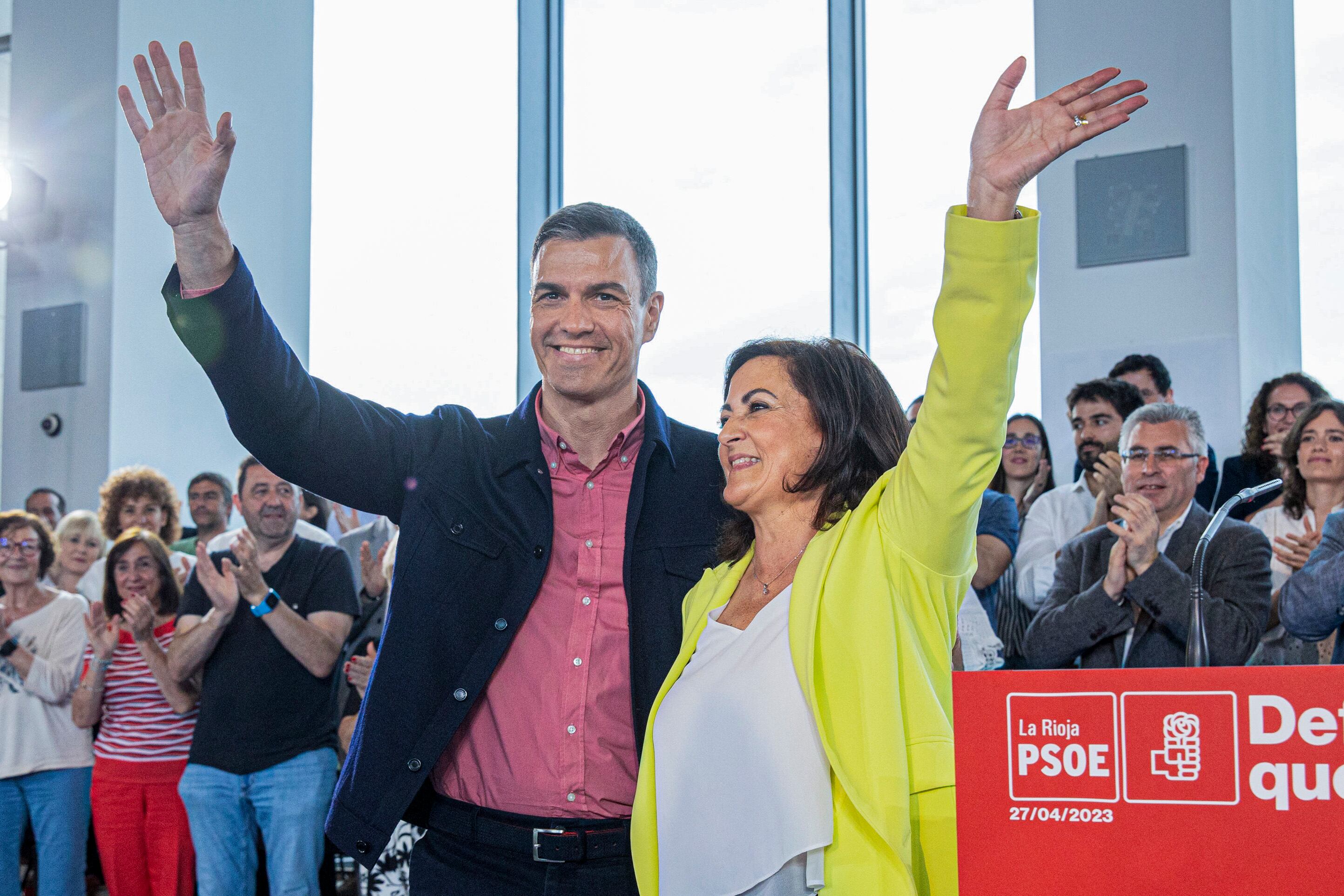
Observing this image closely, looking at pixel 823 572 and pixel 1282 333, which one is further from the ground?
pixel 1282 333

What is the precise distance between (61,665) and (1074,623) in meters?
3.18

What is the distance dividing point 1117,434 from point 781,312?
7.15 feet

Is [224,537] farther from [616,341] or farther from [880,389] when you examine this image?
[880,389]

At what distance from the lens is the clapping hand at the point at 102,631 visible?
12.3ft

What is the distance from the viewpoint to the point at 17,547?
3951 millimetres

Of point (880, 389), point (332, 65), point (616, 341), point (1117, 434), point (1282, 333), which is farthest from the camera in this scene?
point (332, 65)

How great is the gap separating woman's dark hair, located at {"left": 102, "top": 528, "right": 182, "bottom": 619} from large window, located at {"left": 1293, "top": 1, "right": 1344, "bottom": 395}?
4.27 m

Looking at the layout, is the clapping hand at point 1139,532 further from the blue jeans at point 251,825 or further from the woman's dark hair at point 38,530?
the woman's dark hair at point 38,530

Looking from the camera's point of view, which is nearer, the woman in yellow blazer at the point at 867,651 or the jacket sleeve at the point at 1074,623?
the woman in yellow blazer at the point at 867,651

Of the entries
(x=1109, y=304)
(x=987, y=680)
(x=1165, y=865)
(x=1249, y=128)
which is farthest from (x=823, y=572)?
(x=1249, y=128)

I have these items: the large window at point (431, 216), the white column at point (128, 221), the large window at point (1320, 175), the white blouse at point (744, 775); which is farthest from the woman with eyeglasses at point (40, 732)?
the large window at point (1320, 175)

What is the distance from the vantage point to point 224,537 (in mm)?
4012

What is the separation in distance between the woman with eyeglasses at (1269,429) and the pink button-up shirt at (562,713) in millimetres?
2363

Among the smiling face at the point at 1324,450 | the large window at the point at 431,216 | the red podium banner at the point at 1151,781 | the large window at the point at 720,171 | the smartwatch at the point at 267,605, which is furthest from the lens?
the large window at the point at 431,216
